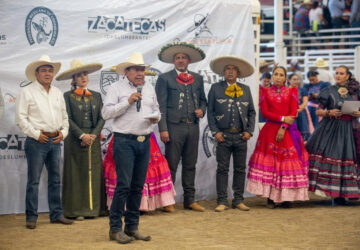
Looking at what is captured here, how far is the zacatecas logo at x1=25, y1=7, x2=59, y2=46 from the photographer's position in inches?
306

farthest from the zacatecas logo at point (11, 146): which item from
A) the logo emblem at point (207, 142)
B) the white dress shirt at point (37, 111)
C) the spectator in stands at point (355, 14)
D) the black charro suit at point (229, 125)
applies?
the spectator in stands at point (355, 14)

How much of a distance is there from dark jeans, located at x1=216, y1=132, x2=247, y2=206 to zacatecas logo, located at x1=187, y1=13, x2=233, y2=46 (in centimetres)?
143

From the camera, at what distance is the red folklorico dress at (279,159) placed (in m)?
8.16

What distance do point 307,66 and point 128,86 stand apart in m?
10.4

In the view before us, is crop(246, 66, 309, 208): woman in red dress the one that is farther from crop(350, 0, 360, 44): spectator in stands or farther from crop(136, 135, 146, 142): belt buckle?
crop(350, 0, 360, 44): spectator in stands

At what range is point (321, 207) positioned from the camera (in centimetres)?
832

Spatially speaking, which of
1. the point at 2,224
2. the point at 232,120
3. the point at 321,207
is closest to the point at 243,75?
the point at 232,120

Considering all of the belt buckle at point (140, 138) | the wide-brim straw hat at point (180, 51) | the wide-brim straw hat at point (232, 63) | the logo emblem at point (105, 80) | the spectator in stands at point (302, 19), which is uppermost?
the spectator in stands at point (302, 19)

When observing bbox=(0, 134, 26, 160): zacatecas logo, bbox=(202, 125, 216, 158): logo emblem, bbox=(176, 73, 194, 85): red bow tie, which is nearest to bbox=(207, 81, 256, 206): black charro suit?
bbox=(176, 73, 194, 85): red bow tie

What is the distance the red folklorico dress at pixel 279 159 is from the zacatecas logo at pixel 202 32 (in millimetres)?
1107

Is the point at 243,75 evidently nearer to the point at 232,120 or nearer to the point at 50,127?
the point at 232,120

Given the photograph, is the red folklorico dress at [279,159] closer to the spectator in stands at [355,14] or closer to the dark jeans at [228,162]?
the dark jeans at [228,162]

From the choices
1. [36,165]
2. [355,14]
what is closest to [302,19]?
[355,14]

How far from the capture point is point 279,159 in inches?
322
